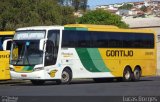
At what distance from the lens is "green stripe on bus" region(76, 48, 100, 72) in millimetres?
29875

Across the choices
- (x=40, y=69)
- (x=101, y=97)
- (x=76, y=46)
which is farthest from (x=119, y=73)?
(x=101, y=97)

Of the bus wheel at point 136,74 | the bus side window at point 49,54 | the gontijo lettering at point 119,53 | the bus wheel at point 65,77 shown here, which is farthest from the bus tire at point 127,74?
the bus side window at point 49,54

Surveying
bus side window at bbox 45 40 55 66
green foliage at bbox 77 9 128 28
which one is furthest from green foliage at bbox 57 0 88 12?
bus side window at bbox 45 40 55 66

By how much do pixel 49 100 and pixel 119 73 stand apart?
882 inches

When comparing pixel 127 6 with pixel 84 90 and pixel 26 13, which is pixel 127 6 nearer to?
pixel 26 13

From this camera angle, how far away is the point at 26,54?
28469 mm

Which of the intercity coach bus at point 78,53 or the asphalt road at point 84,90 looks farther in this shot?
the intercity coach bus at point 78,53

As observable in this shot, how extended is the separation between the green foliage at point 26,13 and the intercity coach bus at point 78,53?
15.2m

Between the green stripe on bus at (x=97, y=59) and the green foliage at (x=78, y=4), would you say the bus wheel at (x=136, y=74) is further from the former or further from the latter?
the green foliage at (x=78, y=4)

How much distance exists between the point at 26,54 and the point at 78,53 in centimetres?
298

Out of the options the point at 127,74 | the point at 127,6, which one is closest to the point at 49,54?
the point at 127,74

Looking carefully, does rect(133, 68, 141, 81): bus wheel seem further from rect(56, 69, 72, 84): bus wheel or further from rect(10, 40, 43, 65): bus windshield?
rect(10, 40, 43, 65): bus windshield

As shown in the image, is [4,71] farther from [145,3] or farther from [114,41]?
[145,3]

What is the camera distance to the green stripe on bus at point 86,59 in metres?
29.9
